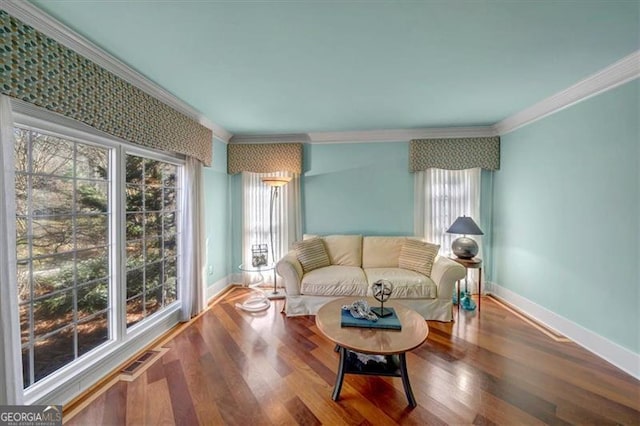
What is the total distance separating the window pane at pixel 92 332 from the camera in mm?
1959

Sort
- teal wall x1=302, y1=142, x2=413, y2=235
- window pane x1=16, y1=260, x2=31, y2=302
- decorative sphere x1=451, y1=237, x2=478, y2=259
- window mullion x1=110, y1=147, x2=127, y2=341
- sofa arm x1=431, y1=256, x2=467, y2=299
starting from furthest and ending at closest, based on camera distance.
Result: teal wall x1=302, y1=142, x2=413, y2=235, decorative sphere x1=451, y1=237, x2=478, y2=259, sofa arm x1=431, y1=256, x2=467, y2=299, window mullion x1=110, y1=147, x2=127, y2=341, window pane x1=16, y1=260, x2=31, y2=302

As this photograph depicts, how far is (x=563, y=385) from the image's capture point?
186 centimetres

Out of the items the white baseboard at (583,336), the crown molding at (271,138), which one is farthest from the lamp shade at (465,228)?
the crown molding at (271,138)

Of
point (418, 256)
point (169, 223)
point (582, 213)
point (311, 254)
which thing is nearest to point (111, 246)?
point (169, 223)

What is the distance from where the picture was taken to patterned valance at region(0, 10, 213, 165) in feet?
4.45

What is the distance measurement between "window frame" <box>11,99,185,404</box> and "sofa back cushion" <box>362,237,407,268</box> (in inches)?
102

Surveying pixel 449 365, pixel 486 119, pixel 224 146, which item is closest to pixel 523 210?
pixel 486 119

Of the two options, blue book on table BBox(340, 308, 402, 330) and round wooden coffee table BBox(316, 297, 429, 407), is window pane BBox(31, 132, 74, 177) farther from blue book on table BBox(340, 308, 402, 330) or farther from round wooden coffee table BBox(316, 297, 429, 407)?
blue book on table BBox(340, 308, 402, 330)

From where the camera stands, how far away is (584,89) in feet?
7.64

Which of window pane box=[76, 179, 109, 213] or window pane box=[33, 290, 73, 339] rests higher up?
window pane box=[76, 179, 109, 213]

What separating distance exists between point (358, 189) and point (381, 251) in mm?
1083

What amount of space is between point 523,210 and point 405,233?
1.55 m

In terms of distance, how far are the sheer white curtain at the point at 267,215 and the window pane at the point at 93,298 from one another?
205 cm

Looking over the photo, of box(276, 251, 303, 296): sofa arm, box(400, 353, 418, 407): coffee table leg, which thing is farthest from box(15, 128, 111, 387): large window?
box(400, 353, 418, 407): coffee table leg
